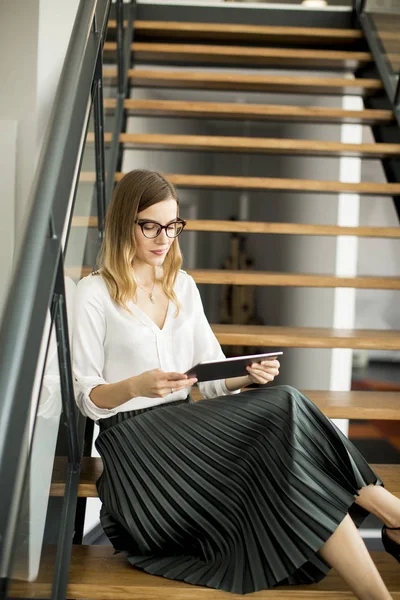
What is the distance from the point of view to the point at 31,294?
125 cm

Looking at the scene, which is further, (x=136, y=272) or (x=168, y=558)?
(x=136, y=272)

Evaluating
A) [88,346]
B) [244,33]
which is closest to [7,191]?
[88,346]

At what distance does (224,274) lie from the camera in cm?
297

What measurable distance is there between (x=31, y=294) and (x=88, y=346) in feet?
2.47

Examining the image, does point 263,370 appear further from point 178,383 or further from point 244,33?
point 244,33

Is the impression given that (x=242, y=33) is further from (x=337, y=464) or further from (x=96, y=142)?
(x=337, y=464)

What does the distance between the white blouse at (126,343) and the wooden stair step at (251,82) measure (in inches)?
85.2

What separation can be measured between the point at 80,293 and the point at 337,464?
0.78 meters

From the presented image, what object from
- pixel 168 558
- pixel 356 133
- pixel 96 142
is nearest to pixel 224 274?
pixel 96 142

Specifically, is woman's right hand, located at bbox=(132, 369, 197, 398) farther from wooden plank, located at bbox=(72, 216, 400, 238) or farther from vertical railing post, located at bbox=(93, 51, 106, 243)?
wooden plank, located at bbox=(72, 216, 400, 238)

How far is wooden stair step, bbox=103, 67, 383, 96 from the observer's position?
4059mm

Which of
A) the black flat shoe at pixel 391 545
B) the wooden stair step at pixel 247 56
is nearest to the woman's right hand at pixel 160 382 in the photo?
the black flat shoe at pixel 391 545

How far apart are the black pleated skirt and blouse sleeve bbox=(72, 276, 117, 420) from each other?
0.30ft

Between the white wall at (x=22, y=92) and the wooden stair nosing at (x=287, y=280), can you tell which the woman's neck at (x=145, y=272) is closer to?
the wooden stair nosing at (x=287, y=280)
